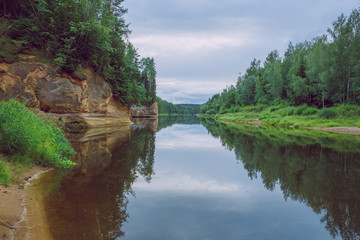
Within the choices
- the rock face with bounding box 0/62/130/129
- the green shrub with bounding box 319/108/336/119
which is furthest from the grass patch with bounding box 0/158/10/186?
the green shrub with bounding box 319/108/336/119

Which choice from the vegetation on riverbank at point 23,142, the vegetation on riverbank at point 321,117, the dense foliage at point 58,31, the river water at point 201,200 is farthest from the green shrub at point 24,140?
the vegetation on riverbank at point 321,117

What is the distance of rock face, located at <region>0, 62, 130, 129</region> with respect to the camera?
17.2 meters

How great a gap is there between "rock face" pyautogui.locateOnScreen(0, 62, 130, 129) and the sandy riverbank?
598 inches

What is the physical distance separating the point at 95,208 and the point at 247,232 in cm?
332

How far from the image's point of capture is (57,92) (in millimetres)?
20453

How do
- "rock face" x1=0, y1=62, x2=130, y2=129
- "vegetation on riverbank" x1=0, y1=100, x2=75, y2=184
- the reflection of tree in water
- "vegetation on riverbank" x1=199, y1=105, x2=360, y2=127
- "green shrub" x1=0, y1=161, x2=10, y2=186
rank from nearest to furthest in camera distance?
the reflection of tree in water → "green shrub" x1=0, y1=161, x2=10, y2=186 → "vegetation on riverbank" x1=0, y1=100, x2=75, y2=184 → "rock face" x1=0, y1=62, x2=130, y2=129 → "vegetation on riverbank" x1=199, y1=105, x2=360, y2=127

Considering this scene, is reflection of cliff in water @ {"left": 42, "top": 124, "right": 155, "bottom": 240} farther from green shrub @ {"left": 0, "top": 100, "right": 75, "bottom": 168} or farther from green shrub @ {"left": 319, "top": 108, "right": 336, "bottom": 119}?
green shrub @ {"left": 319, "top": 108, "right": 336, "bottom": 119}

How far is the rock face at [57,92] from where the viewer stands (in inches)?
679

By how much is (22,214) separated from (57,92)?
1889 centimetres

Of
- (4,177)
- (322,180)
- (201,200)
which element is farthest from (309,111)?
(4,177)

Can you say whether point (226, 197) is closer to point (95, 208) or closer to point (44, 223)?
point (95, 208)

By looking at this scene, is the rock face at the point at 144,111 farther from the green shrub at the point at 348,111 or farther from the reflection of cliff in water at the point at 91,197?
the reflection of cliff in water at the point at 91,197

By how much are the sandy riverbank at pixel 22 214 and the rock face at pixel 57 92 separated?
49.8 feet

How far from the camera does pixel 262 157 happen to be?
11.4 meters
